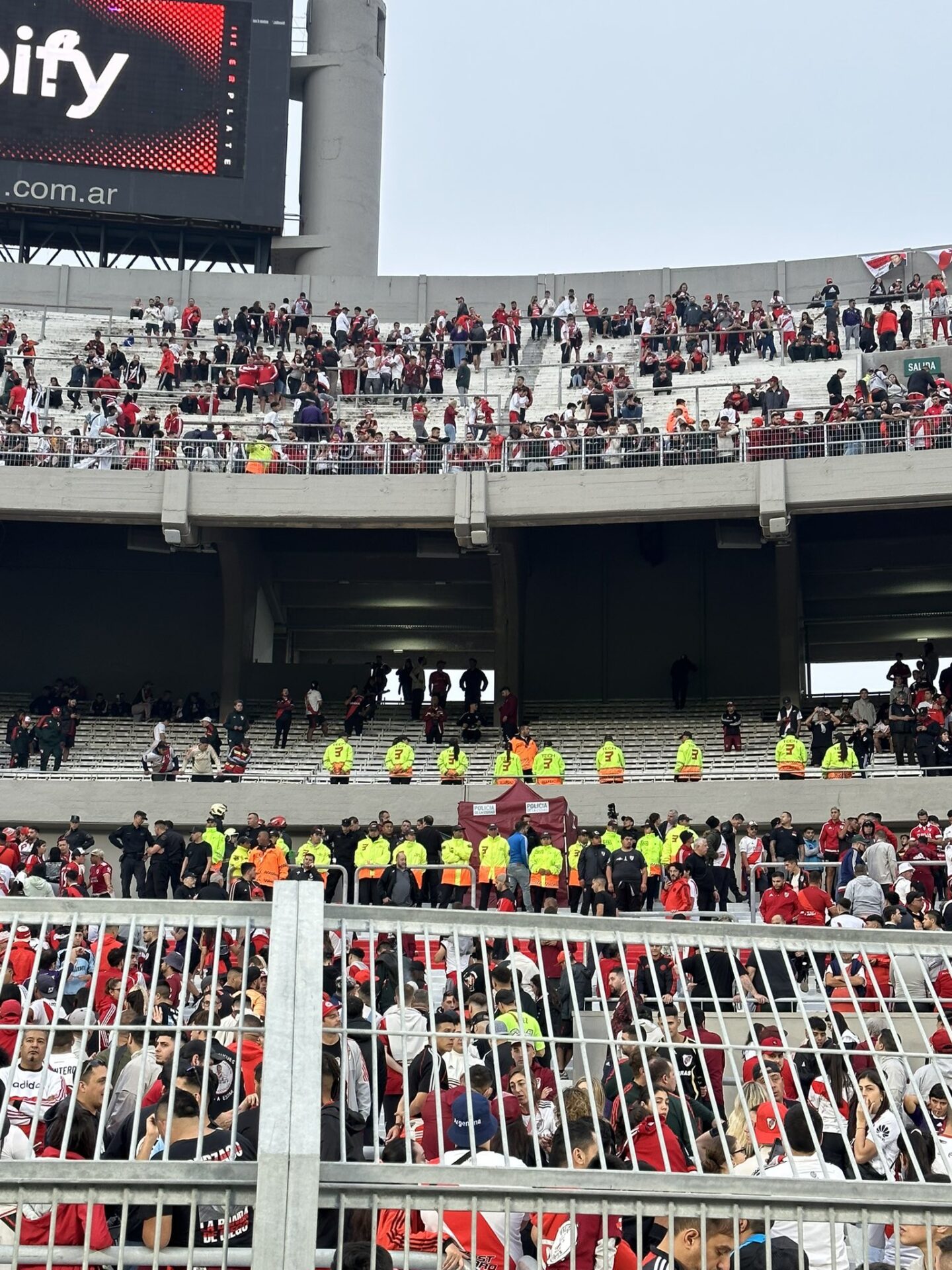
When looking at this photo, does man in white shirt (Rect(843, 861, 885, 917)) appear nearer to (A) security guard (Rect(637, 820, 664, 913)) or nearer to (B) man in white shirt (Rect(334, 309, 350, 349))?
(A) security guard (Rect(637, 820, 664, 913))

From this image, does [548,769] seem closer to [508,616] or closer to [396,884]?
[396,884]

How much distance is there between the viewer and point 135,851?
22.6 meters

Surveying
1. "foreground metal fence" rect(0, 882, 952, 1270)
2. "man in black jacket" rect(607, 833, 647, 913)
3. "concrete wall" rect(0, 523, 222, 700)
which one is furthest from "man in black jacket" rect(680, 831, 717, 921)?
"concrete wall" rect(0, 523, 222, 700)

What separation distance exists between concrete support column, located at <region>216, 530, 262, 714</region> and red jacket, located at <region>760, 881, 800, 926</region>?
1721 centimetres

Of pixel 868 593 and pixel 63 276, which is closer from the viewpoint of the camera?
pixel 868 593

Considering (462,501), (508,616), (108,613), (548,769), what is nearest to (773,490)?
(462,501)

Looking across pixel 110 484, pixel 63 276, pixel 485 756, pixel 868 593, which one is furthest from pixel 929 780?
pixel 63 276

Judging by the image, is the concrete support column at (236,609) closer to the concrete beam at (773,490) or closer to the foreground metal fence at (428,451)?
the foreground metal fence at (428,451)

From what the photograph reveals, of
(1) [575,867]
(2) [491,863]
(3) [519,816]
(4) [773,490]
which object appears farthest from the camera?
(4) [773,490]

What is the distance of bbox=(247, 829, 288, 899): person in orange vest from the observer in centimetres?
2058

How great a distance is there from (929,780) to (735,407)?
842 centimetres

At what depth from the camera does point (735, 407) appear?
31172 mm

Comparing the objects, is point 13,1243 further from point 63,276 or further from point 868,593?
point 63,276

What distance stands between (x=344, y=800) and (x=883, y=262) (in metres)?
21.1
